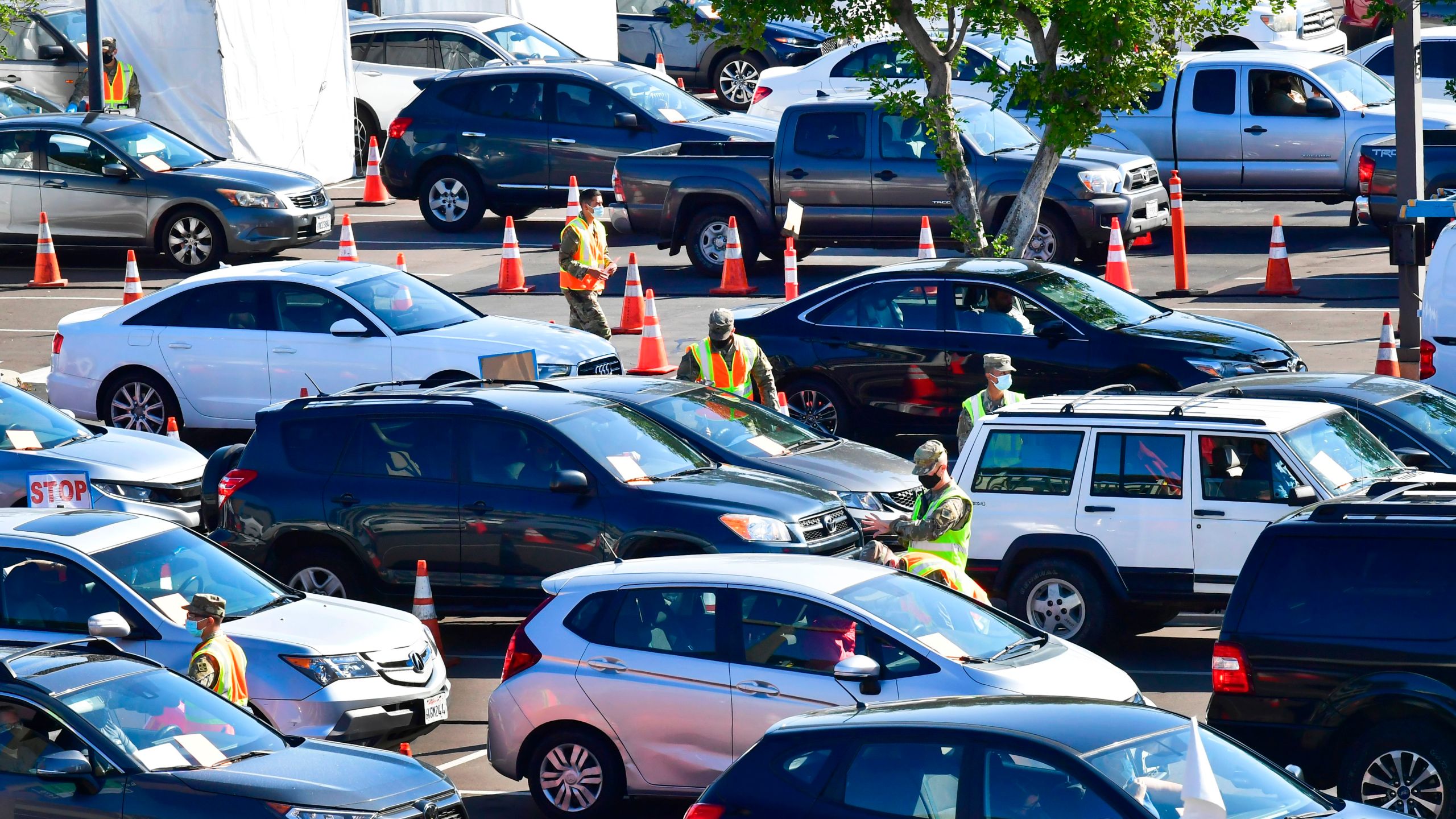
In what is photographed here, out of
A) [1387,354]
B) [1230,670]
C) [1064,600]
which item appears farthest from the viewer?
[1387,354]

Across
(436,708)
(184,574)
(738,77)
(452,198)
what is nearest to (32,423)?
(184,574)

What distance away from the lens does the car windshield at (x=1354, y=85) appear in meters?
23.5

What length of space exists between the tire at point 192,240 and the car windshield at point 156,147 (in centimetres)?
65

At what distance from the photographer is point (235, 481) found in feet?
43.1

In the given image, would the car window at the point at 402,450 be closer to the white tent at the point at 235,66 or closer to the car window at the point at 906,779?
the car window at the point at 906,779

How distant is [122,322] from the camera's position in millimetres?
17016

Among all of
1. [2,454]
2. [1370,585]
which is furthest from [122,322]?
[1370,585]

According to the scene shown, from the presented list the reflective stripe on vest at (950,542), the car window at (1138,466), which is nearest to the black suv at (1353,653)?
the reflective stripe on vest at (950,542)

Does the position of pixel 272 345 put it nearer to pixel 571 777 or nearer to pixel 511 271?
pixel 511 271

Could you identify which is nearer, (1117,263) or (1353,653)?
(1353,653)

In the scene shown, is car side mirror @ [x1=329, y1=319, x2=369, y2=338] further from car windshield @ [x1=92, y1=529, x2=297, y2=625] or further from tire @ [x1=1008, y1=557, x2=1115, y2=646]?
tire @ [x1=1008, y1=557, x2=1115, y2=646]

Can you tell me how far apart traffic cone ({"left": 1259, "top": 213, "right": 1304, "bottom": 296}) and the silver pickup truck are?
306 cm

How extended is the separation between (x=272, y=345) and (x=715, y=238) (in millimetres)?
7029

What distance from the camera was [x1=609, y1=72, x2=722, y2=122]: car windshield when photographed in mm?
24578
